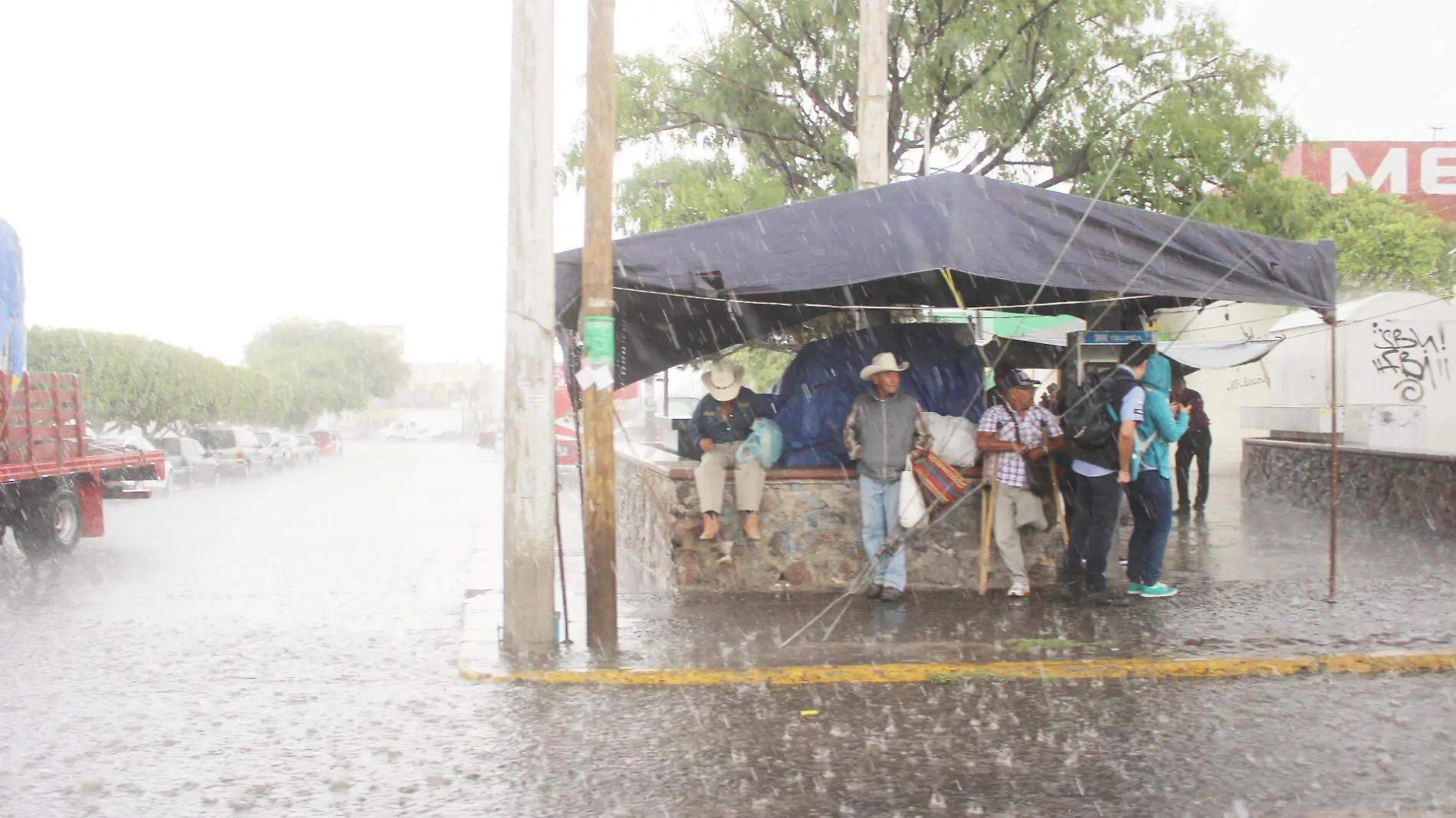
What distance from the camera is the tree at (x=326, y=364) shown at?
93375mm

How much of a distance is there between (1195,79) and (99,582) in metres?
12.6

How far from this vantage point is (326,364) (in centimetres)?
9819

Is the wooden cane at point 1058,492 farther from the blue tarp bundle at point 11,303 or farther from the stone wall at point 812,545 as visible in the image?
the blue tarp bundle at point 11,303

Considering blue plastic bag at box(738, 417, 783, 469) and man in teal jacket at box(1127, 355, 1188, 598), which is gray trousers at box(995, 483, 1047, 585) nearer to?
man in teal jacket at box(1127, 355, 1188, 598)

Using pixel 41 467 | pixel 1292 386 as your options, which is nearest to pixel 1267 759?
pixel 41 467

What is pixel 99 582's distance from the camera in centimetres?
1215

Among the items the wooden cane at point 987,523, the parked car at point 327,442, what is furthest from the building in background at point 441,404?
the wooden cane at point 987,523

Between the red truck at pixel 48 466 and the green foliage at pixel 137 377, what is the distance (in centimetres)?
2872

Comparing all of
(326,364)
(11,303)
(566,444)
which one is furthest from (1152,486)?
(326,364)

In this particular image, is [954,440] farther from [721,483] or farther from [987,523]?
[721,483]

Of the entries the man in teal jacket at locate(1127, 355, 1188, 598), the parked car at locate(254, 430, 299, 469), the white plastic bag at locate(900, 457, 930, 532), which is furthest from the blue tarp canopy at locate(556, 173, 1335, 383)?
the parked car at locate(254, 430, 299, 469)

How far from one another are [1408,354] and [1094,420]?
10522 mm

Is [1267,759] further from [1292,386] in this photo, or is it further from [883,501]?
[1292,386]

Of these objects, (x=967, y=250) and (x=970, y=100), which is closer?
(x=967, y=250)
